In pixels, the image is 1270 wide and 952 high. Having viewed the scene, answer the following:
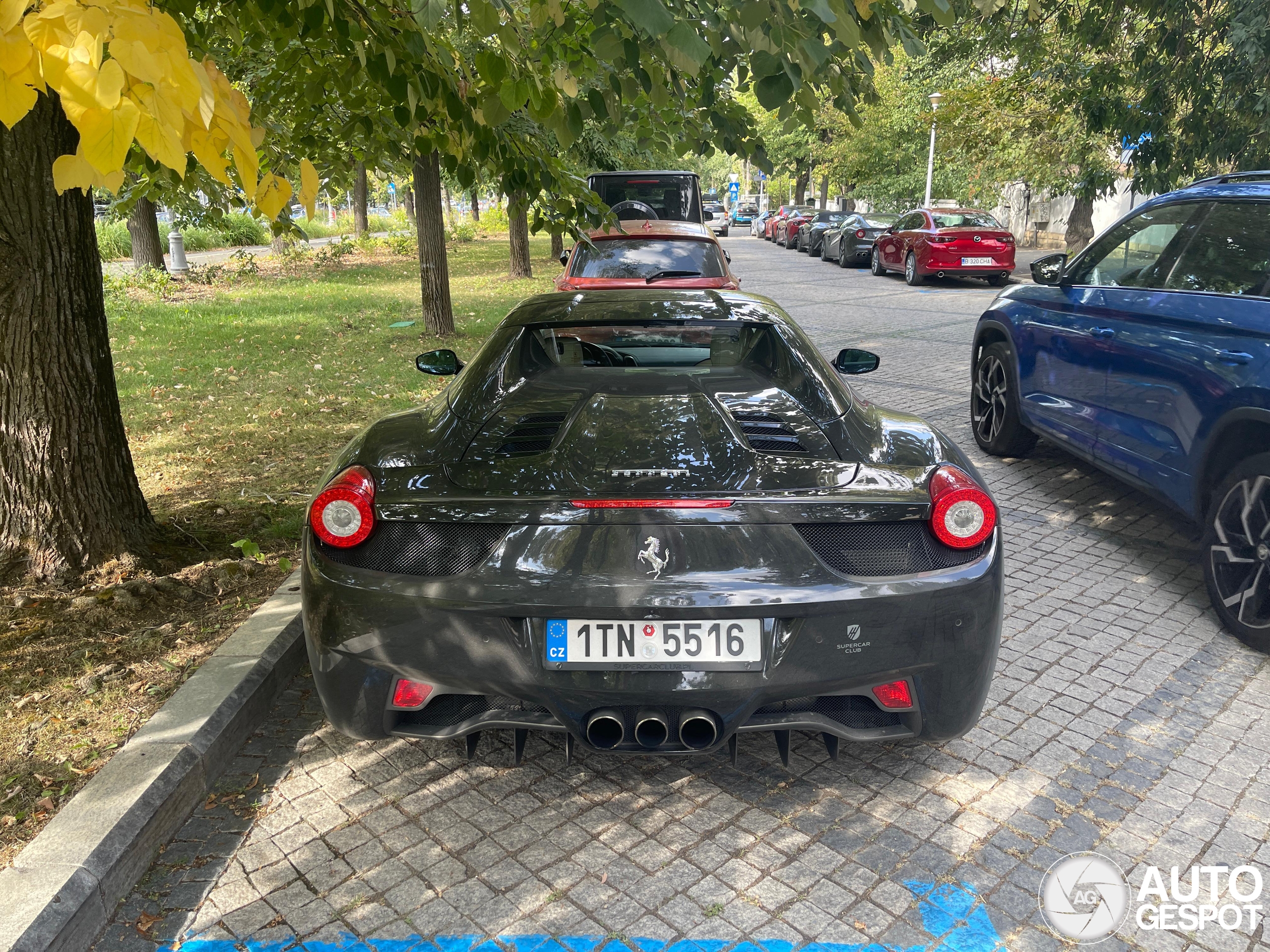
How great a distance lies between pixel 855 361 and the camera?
4.50 meters

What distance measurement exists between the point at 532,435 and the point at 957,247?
1917cm

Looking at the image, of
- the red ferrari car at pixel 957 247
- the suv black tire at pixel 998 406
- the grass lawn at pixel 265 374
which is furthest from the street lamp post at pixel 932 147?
the suv black tire at pixel 998 406

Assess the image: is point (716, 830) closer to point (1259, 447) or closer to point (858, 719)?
point (858, 719)

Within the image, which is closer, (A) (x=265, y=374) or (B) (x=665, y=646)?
(B) (x=665, y=646)

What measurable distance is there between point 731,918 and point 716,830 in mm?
388

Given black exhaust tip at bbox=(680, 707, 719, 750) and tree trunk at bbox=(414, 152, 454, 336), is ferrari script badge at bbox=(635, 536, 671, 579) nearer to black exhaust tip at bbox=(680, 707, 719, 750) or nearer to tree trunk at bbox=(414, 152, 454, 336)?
black exhaust tip at bbox=(680, 707, 719, 750)

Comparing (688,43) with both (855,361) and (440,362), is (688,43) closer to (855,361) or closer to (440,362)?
(855,361)

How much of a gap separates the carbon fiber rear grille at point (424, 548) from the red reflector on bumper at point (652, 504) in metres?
0.23

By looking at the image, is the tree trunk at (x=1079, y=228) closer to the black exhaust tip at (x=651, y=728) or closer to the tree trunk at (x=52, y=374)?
the tree trunk at (x=52, y=374)

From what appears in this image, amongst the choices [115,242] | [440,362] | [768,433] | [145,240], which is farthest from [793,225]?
[768,433]

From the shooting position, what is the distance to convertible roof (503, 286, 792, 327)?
384cm

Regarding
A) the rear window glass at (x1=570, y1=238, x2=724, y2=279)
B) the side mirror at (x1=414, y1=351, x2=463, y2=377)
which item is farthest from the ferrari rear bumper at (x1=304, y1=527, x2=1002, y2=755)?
the rear window glass at (x1=570, y1=238, x2=724, y2=279)

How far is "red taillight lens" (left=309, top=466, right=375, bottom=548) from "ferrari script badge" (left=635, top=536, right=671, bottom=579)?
0.79 metres

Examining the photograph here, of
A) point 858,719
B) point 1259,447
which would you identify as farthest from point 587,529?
point 1259,447
